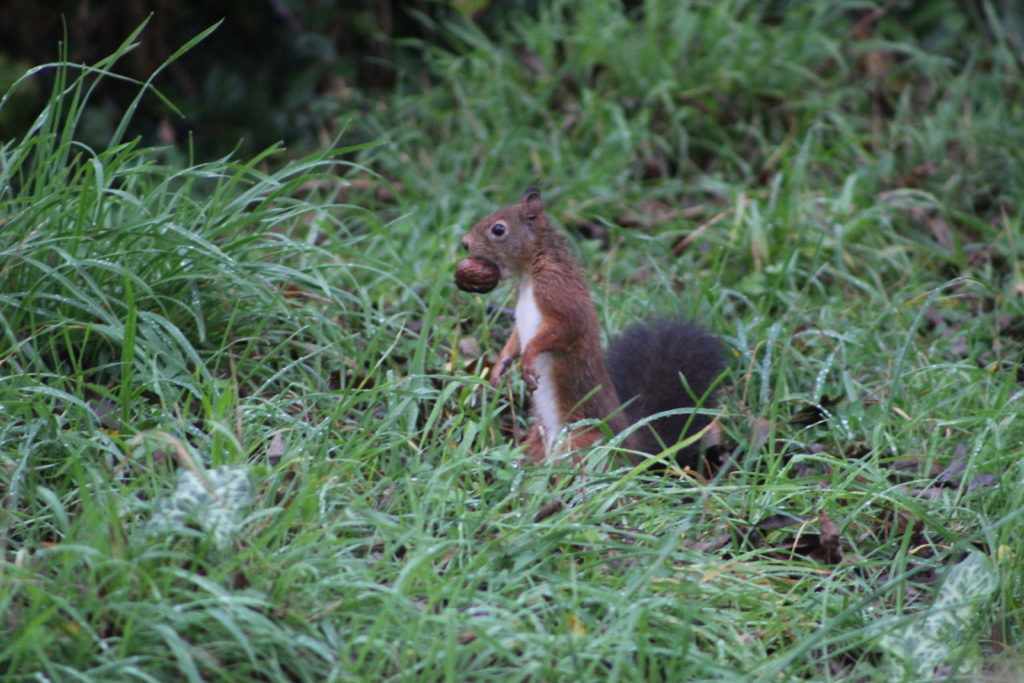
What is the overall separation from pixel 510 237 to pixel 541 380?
493mm

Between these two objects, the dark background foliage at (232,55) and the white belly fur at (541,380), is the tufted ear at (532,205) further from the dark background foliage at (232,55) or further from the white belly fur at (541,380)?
the dark background foliage at (232,55)

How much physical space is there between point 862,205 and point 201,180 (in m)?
3.39

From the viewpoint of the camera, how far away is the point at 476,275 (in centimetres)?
372

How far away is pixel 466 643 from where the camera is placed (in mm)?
2566

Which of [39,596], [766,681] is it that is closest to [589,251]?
[766,681]

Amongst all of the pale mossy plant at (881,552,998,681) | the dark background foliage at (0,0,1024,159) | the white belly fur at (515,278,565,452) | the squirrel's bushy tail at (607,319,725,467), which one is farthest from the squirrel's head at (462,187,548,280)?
the dark background foliage at (0,0,1024,159)

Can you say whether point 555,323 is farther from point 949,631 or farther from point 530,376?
point 949,631

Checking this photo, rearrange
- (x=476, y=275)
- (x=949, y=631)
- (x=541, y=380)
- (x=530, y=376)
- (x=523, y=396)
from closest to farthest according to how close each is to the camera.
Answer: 1. (x=949, y=631)
2. (x=530, y=376)
3. (x=541, y=380)
4. (x=476, y=275)
5. (x=523, y=396)

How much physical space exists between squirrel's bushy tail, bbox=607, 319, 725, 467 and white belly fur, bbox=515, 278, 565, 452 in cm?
26

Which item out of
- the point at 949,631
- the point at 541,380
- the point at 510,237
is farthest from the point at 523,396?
the point at 949,631

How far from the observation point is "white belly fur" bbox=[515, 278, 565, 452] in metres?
3.55

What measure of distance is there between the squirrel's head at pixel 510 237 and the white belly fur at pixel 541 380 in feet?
0.34

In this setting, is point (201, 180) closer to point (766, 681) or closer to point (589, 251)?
point (589, 251)

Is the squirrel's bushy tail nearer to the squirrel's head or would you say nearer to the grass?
the grass
